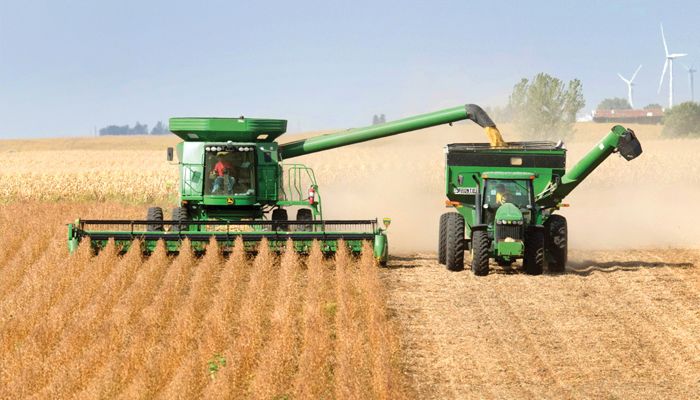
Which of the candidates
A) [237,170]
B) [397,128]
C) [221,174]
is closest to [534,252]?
[397,128]

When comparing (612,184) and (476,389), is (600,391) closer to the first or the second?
(476,389)

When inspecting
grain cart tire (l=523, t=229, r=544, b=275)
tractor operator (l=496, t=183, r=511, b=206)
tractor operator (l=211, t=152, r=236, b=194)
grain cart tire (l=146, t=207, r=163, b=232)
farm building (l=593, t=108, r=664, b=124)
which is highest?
farm building (l=593, t=108, r=664, b=124)

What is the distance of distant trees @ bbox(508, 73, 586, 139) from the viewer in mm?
66375

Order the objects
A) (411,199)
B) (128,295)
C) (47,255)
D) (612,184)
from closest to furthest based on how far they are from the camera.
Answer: (128,295)
(47,255)
(411,199)
(612,184)

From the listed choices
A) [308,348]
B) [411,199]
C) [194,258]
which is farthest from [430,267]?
[411,199]

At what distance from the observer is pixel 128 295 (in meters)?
14.6

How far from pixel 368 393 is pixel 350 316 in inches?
141

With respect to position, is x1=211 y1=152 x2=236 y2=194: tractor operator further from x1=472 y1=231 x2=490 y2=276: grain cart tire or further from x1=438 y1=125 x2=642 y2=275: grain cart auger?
x1=472 y1=231 x2=490 y2=276: grain cart tire

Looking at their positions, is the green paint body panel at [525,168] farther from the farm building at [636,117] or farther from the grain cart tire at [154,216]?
the farm building at [636,117]

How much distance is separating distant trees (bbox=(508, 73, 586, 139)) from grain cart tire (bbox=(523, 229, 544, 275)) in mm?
48901

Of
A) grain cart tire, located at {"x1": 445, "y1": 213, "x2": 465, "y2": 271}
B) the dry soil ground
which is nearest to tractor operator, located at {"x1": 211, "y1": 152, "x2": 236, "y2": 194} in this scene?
the dry soil ground

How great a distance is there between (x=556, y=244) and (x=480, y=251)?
70.2 inches

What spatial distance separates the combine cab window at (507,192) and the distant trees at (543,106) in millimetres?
48290

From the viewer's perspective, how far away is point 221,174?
20.6 meters
